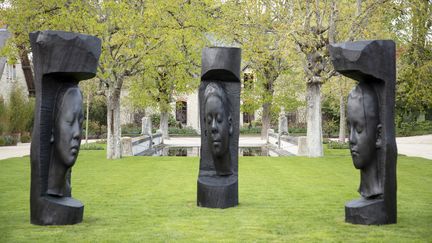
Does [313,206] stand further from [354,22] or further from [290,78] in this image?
[290,78]

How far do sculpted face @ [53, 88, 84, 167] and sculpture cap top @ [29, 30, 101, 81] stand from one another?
0.47m

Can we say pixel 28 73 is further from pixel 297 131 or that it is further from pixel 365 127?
pixel 365 127

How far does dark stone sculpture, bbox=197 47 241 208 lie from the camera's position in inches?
421

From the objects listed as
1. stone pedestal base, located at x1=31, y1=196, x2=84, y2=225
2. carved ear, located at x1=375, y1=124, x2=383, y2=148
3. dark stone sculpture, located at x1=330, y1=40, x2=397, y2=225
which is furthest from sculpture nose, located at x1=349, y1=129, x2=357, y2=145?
stone pedestal base, located at x1=31, y1=196, x2=84, y2=225

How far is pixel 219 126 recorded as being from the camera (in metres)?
10.7

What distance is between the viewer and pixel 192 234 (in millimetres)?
8359

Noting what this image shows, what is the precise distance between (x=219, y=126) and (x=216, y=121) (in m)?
0.11

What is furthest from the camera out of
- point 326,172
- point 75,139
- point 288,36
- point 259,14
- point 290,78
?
point 290,78

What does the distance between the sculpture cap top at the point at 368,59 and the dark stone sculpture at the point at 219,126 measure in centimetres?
242

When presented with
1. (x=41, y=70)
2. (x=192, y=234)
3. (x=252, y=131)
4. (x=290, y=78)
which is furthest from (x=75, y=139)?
(x=252, y=131)

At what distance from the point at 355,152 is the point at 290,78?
27.2 metres

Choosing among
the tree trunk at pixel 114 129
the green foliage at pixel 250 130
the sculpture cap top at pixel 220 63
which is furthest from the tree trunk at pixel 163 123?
the sculpture cap top at pixel 220 63

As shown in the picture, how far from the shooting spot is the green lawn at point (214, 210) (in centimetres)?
830

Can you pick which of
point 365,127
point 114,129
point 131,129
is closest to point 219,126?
point 365,127
